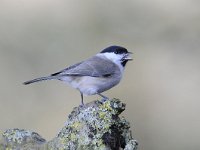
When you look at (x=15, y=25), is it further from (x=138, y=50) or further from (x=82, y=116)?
(x=82, y=116)

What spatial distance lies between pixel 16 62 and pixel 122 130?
615 centimetres

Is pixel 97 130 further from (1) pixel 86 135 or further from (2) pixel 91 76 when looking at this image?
(2) pixel 91 76

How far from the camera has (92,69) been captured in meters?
4.32

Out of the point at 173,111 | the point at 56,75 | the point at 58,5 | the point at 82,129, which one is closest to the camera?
the point at 82,129

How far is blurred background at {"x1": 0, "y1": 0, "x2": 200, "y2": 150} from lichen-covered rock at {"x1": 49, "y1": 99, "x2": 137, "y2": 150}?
4.40 meters

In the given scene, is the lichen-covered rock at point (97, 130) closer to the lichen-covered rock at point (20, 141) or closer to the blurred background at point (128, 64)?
the lichen-covered rock at point (20, 141)

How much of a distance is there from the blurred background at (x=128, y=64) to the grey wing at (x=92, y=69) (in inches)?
104

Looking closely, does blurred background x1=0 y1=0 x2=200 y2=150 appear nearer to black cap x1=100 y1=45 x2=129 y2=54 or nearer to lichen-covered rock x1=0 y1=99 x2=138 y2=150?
black cap x1=100 y1=45 x2=129 y2=54

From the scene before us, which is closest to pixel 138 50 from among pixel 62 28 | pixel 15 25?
pixel 62 28

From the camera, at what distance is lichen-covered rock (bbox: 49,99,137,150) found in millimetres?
2289

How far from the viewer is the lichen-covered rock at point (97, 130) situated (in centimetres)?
229

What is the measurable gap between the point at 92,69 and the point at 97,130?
196 cm

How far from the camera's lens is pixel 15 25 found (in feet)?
31.6

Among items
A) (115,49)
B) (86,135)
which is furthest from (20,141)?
(115,49)
